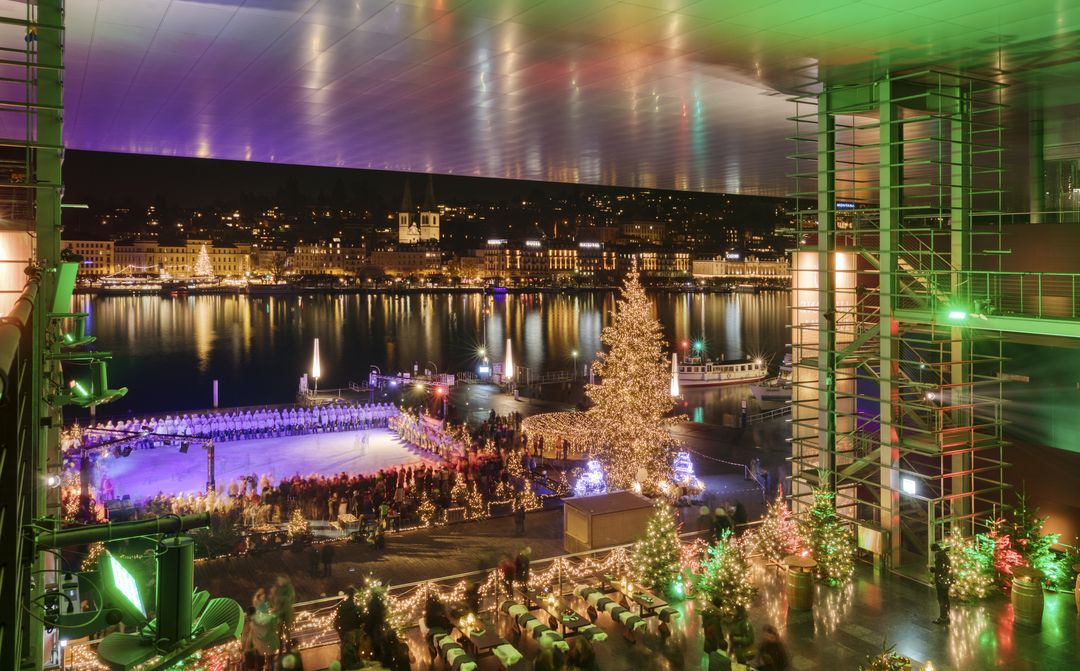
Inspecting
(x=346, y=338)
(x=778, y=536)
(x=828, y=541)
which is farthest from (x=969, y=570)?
(x=346, y=338)

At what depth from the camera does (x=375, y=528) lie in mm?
12023

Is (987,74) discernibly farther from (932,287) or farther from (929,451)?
(929,451)

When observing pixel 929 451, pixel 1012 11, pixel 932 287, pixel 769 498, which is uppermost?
pixel 1012 11

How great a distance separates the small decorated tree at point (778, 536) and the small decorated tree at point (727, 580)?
138 cm

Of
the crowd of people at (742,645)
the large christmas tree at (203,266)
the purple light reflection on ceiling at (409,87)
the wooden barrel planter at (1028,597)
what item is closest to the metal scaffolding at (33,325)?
the purple light reflection on ceiling at (409,87)

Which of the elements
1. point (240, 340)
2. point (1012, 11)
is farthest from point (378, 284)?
point (1012, 11)

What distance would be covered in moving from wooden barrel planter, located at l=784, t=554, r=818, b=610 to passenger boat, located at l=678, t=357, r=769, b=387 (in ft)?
98.9

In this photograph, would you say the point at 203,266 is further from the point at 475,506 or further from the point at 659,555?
the point at 659,555

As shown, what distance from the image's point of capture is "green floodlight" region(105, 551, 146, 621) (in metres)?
2.47

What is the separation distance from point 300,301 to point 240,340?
2038 inches

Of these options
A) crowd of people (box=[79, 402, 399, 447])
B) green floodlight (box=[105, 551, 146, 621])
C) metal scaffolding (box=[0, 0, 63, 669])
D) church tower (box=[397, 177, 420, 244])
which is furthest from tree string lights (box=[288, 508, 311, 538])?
church tower (box=[397, 177, 420, 244])

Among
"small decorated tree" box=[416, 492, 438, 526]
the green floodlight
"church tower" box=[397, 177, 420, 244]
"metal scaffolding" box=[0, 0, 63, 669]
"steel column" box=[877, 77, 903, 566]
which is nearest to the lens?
"metal scaffolding" box=[0, 0, 63, 669]

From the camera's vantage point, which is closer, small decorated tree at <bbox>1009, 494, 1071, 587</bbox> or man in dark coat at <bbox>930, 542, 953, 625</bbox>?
man in dark coat at <bbox>930, 542, 953, 625</bbox>

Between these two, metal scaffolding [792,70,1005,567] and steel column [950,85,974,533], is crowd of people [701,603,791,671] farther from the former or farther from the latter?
steel column [950,85,974,533]
